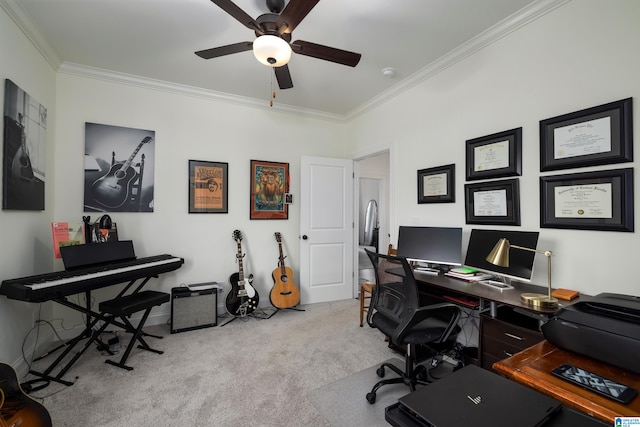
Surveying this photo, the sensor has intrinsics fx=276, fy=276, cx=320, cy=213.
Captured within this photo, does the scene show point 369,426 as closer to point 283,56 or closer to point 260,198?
point 283,56

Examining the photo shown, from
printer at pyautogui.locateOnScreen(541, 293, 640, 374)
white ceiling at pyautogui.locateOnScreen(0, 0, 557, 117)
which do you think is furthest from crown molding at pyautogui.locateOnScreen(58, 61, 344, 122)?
printer at pyautogui.locateOnScreen(541, 293, 640, 374)

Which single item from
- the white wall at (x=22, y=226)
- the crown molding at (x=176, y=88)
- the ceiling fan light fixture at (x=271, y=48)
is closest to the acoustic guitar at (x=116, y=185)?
the white wall at (x=22, y=226)

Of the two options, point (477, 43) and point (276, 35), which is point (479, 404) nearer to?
point (276, 35)

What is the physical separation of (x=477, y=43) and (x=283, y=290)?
10.7 feet

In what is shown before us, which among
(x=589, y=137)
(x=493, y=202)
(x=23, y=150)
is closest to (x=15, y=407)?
(x=23, y=150)

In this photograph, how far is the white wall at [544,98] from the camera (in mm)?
1663

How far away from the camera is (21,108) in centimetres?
217

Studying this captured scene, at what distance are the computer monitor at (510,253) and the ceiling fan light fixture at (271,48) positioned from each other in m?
2.00

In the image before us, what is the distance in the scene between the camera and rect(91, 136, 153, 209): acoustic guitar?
9.69 ft

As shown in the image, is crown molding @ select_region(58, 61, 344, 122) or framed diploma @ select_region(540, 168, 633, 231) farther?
crown molding @ select_region(58, 61, 344, 122)

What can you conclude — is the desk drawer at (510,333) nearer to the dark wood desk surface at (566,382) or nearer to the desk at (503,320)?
the desk at (503,320)

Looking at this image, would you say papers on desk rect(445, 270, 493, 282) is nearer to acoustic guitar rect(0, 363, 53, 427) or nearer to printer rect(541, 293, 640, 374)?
printer rect(541, 293, 640, 374)

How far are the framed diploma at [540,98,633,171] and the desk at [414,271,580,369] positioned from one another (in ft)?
2.88

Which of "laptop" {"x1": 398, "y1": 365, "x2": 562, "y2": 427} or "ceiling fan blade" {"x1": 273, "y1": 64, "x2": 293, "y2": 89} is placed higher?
"ceiling fan blade" {"x1": 273, "y1": 64, "x2": 293, "y2": 89}
